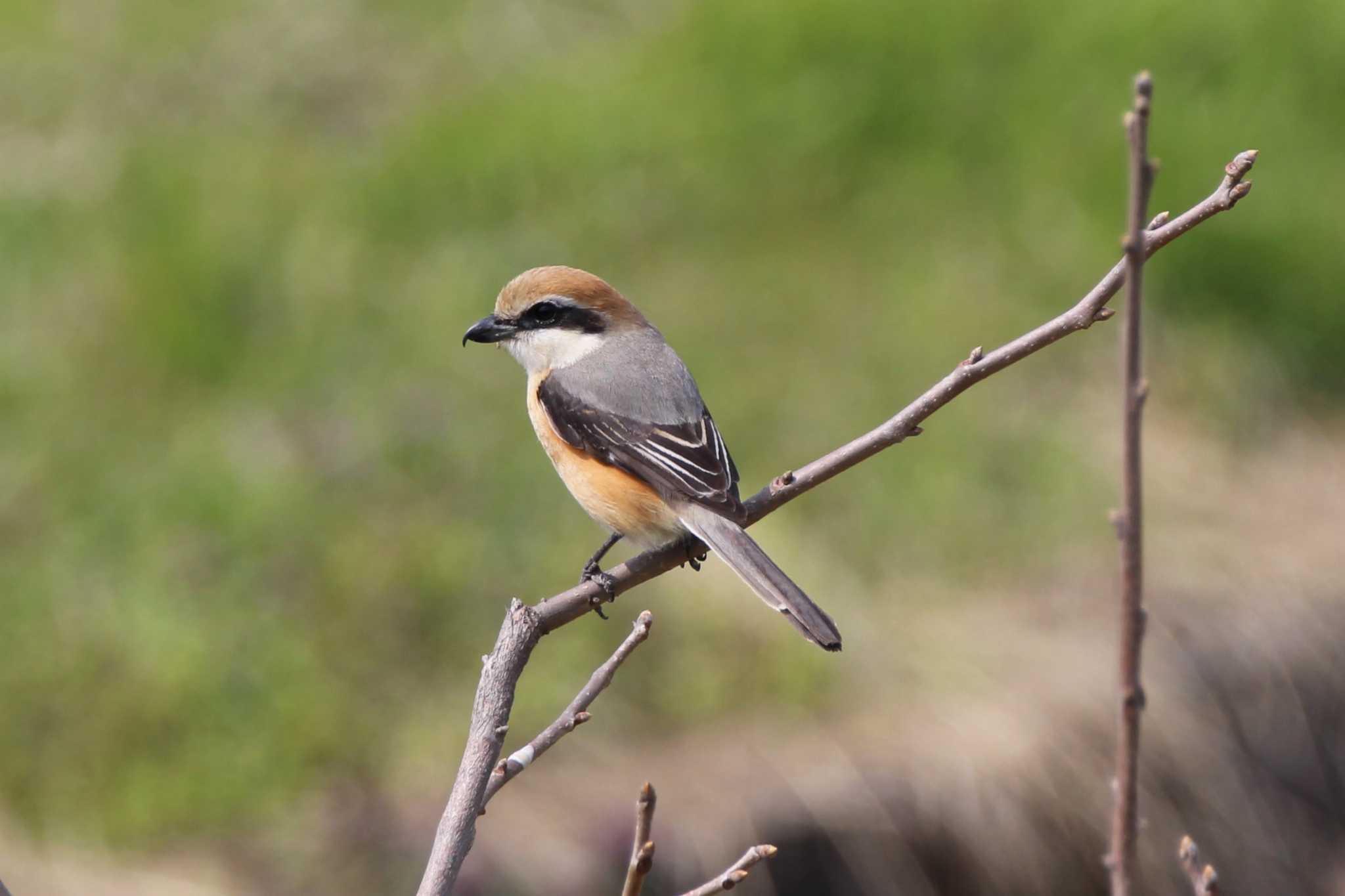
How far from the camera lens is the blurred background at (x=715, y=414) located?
457cm

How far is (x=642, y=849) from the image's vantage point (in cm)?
172

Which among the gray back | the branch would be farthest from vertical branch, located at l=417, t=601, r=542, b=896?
the gray back

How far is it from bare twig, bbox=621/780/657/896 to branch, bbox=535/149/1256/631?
49cm

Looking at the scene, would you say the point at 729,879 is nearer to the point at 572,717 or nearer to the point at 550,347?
the point at 572,717

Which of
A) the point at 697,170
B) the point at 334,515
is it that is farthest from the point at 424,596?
the point at 697,170

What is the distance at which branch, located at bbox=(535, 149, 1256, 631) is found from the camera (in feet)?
7.21

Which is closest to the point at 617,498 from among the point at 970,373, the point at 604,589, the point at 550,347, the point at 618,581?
the point at 550,347

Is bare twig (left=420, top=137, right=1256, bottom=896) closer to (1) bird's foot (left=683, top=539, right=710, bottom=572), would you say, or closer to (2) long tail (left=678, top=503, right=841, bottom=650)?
(2) long tail (left=678, top=503, right=841, bottom=650)

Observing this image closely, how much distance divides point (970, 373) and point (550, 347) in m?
1.69

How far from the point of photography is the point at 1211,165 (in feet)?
20.2

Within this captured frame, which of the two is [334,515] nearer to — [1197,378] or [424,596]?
[424,596]

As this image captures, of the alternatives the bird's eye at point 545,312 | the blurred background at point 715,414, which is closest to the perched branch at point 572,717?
the bird's eye at point 545,312

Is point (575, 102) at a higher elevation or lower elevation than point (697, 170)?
higher

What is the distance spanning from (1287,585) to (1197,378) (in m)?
0.99
